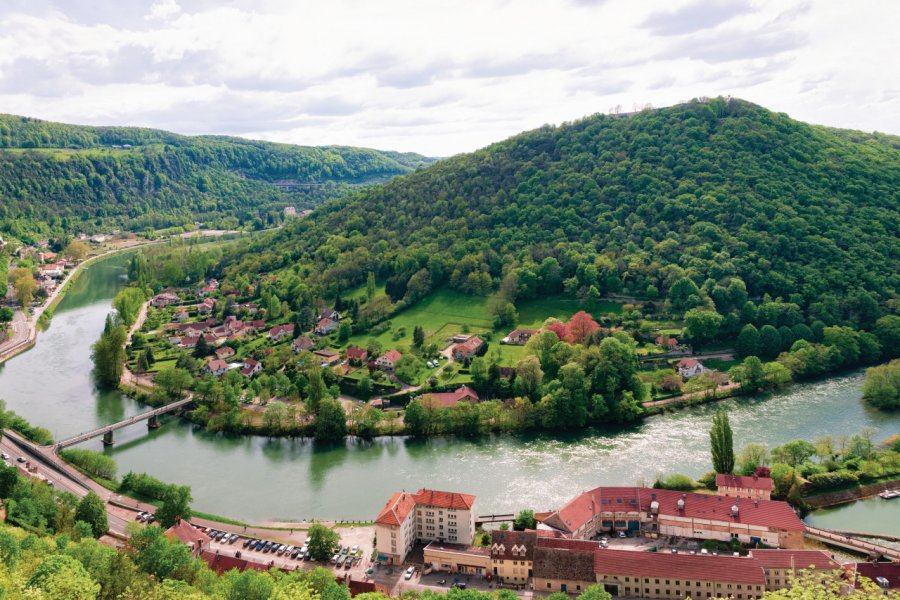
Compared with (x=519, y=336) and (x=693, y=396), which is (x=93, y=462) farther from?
(x=693, y=396)

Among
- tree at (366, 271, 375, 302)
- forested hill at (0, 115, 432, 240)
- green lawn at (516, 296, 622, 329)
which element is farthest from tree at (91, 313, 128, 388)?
forested hill at (0, 115, 432, 240)

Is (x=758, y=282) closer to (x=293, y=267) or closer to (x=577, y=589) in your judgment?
(x=577, y=589)

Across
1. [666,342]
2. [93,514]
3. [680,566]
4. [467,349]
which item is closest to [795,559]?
[680,566]

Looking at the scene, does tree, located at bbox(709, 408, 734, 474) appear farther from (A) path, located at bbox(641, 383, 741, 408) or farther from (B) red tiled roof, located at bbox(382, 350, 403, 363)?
(B) red tiled roof, located at bbox(382, 350, 403, 363)

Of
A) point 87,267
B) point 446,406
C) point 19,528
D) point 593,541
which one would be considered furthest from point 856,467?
point 87,267

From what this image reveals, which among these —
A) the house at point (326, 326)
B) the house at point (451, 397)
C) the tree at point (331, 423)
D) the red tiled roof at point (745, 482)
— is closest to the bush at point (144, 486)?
the tree at point (331, 423)

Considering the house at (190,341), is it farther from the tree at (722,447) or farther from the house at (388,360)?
the tree at (722,447)
